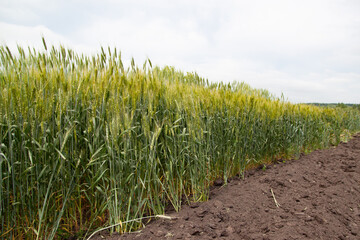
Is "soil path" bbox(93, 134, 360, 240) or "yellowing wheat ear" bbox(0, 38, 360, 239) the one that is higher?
"yellowing wheat ear" bbox(0, 38, 360, 239)

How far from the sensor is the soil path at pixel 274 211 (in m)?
2.00

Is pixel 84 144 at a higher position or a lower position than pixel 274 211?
higher

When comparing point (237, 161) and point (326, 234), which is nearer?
point (326, 234)

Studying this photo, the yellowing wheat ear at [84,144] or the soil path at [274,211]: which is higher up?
the yellowing wheat ear at [84,144]

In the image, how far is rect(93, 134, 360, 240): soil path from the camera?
2004 millimetres

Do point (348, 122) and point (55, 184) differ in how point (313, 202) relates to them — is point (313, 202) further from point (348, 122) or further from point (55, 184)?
point (348, 122)

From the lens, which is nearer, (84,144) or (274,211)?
(84,144)

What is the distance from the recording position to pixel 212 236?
1.95m

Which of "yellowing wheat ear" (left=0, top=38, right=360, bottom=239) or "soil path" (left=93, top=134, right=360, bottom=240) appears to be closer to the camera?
"yellowing wheat ear" (left=0, top=38, right=360, bottom=239)

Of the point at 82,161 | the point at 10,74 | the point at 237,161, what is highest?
the point at 10,74

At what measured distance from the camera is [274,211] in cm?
247

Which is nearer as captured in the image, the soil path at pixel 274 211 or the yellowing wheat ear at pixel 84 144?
the yellowing wheat ear at pixel 84 144

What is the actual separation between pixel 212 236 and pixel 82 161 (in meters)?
1.16

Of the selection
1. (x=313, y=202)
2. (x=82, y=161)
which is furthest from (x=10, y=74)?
(x=313, y=202)
